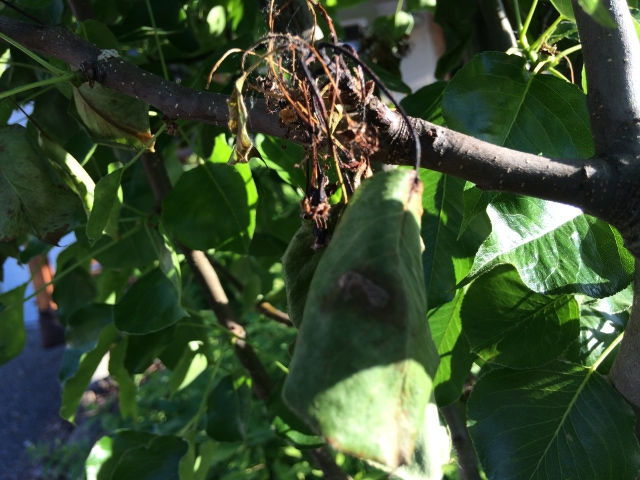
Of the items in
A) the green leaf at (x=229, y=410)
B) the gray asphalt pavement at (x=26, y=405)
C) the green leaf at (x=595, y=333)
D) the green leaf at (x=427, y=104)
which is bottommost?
the gray asphalt pavement at (x=26, y=405)

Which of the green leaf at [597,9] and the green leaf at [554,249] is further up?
the green leaf at [597,9]

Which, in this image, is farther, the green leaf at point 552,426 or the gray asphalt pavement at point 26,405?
the gray asphalt pavement at point 26,405

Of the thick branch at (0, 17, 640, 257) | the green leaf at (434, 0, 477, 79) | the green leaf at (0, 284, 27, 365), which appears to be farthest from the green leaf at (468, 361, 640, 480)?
the green leaf at (0, 284, 27, 365)

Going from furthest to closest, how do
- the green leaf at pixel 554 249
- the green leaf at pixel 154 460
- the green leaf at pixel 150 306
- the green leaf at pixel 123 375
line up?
the green leaf at pixel 123 375 < the green leaf at pixel 154 460 < the green leaf at pixel 150 306 < the green leaf at pixel 554 249

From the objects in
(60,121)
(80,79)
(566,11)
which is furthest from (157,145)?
(566,11)

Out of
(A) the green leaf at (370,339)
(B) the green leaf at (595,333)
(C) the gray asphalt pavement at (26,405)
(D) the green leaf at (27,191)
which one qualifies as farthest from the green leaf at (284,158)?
(C) the gray asphalt pavement at (26,405)

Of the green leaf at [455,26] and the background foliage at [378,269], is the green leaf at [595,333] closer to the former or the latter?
the background foliage at [378,269]

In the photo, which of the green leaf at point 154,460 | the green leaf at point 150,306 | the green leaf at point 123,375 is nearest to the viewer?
Result: the green leaf at point 150,306

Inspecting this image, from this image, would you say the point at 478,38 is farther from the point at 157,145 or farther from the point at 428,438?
the point at 428,438
